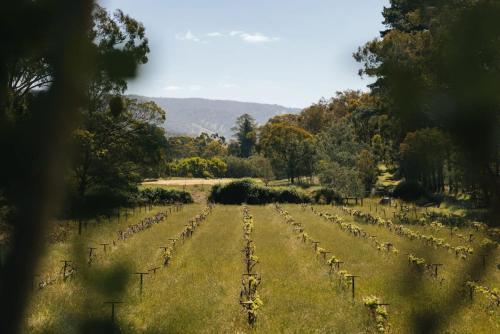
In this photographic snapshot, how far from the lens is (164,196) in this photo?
52875 mm

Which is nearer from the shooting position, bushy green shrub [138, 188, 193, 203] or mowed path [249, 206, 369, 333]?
mowed path [249, 206, 369, 333]

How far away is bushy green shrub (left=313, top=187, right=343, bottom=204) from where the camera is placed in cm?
5216

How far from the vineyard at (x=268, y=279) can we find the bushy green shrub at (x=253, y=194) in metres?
19.9

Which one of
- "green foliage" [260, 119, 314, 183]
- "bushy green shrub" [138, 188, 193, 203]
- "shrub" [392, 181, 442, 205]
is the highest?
"green foliage" [260, 119, 314, 183]

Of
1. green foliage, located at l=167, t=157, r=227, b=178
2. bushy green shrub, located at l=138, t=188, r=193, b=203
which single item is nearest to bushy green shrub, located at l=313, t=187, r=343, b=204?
bushy green shrub, located at l=138, t=188, r=193, b=203

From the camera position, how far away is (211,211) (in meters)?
42.2

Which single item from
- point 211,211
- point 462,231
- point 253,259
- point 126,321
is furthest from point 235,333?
point 211,211

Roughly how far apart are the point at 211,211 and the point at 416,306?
41.2m

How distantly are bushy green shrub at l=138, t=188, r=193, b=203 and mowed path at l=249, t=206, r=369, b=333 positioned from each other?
102ft

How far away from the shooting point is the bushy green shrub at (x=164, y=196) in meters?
51.8

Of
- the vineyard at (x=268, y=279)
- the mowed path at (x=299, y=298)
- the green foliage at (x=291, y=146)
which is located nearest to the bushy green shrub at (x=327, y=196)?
the vineyard at (x=268, y=279)

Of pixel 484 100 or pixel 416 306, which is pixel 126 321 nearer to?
pixel 416 306

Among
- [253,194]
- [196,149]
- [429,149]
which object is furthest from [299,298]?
[196,149]

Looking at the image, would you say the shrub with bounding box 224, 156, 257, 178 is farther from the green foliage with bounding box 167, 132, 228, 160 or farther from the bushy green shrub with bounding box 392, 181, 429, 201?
the bushy green shrub with bounding box 392, 181, 429, 201
